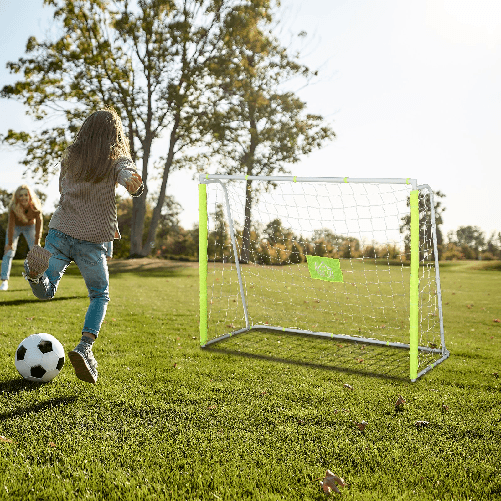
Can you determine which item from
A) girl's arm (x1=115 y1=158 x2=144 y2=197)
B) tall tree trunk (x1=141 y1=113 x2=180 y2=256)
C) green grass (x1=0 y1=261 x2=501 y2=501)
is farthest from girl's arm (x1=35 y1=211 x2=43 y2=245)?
tall tree trunk (x1=141 y1=113 x2=180 y2=256)

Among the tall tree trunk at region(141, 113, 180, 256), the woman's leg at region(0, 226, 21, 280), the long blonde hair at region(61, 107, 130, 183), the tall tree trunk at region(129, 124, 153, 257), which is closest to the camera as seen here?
the long blonde hair at region(61, 107, 130, 183)

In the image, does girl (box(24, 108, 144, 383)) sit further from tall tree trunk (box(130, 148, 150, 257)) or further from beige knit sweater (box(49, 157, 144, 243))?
tall tree trunk (box(130, 148, 150, 257))

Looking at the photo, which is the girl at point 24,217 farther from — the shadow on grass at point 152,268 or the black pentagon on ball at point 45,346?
the shadow on grass at point 152,268

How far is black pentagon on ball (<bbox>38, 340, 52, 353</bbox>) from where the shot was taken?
3.98 meters

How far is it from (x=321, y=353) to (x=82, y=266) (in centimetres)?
304

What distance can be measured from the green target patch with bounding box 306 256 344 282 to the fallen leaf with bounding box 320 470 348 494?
3.03 m

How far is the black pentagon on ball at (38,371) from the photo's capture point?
390 cm

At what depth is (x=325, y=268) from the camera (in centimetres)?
557

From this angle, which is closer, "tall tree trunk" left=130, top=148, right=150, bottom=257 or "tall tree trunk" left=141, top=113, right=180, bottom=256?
"tall tree trunk" left=130, top=148, right=150, bottom=257

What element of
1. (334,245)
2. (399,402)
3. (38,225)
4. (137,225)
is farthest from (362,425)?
(137,225)

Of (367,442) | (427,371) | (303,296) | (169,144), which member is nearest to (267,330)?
(427,371)

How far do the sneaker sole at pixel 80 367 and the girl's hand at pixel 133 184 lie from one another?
1.36 meters

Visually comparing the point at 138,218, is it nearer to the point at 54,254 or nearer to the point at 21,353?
the point at 21,353

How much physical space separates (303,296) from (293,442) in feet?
30.5
